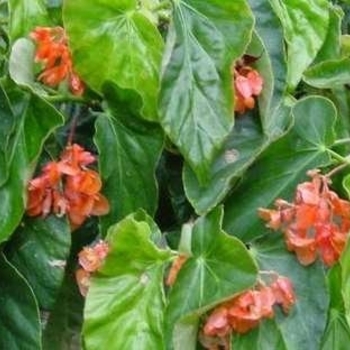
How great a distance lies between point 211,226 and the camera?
93 cm

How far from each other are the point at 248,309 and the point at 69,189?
191 mm

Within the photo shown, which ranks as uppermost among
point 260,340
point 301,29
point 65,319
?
point 301,29

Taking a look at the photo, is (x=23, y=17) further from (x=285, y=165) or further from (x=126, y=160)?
(x=285, y=165)

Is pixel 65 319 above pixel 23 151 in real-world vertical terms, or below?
below

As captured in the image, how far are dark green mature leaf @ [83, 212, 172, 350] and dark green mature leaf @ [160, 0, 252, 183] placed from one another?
0.25 ft

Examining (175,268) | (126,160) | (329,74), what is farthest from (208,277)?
(329,74)

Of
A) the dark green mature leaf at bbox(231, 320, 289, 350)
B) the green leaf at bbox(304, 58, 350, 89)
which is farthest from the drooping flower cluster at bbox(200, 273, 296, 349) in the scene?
the green leaf at bbox(304, 58, 350, 89)

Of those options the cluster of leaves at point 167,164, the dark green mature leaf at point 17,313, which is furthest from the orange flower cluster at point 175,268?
the dark green mature leaf at point 17,313

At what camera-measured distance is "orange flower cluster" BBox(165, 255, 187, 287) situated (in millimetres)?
923

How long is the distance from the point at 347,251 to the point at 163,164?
0.23 m

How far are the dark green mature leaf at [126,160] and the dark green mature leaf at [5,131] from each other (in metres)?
0.08

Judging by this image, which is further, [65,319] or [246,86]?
[65,319]

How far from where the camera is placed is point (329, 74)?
3.42ft

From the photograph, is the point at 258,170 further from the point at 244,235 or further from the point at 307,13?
the point at 307,13
